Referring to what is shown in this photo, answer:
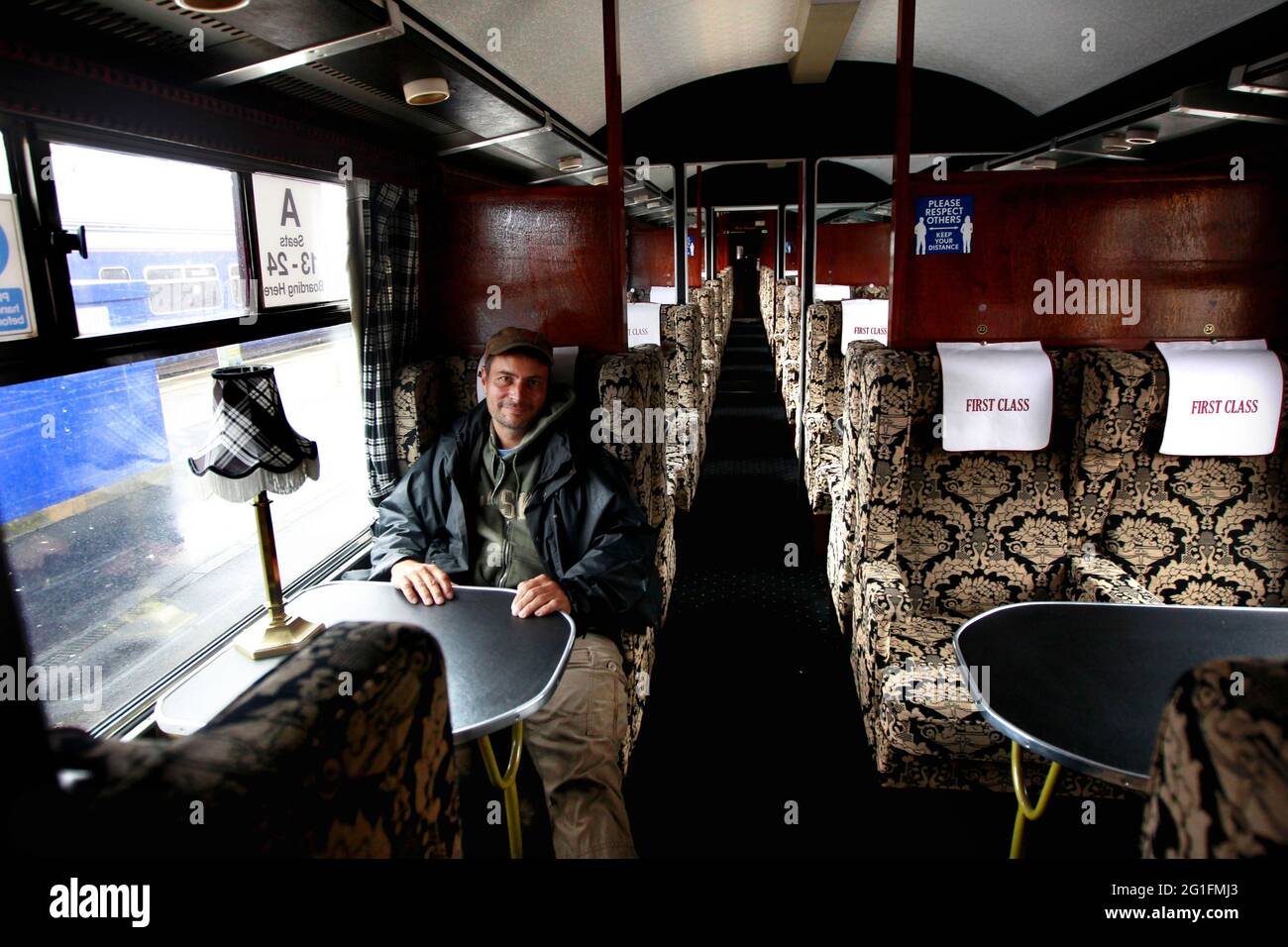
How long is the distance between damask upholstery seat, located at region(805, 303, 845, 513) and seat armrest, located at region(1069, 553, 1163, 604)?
7.37 ft

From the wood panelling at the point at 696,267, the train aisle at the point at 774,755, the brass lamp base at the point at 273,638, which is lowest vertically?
the train aisle at the point at 774,755

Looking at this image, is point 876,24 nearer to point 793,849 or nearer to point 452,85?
point 452,85

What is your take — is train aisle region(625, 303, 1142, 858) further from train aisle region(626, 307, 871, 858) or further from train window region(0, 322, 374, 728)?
train window region(0, 322, 374, 728)

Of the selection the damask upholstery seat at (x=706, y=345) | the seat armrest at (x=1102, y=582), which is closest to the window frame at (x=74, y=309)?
the seat armrest at (x=1102, y=582)

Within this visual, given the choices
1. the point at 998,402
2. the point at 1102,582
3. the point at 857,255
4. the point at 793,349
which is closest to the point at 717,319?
the point at 857,255

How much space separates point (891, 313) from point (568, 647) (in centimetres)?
196

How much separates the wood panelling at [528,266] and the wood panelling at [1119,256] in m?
1.24

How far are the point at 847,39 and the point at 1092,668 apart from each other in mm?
4943

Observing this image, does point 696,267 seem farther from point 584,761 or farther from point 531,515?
point 584,761

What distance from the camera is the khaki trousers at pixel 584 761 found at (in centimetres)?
208

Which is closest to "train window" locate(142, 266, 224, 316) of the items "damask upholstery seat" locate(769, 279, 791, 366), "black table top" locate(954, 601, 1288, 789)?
"black table top" locate(954, 601, 1288, 789)

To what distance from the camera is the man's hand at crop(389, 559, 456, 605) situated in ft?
7.09

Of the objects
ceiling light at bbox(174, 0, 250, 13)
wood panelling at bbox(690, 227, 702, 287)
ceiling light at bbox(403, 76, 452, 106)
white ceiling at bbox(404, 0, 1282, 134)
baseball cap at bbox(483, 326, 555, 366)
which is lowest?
baseball cap at bbox(483, 326, 555, 366)

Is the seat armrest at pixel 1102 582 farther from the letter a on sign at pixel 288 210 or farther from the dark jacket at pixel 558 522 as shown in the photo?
the letter a on sign at pixel 288 210
